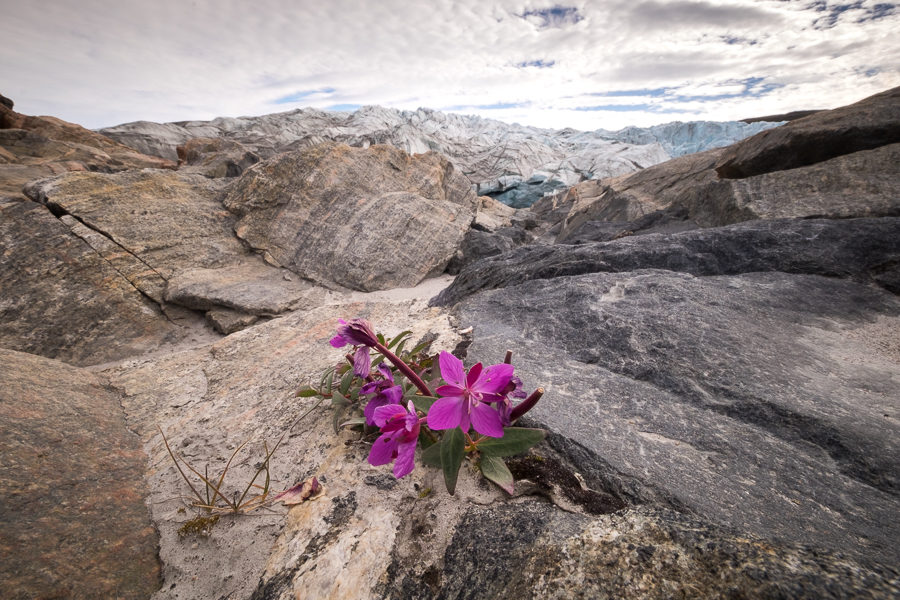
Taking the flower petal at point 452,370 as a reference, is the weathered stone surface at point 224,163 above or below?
above

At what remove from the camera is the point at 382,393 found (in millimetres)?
1410

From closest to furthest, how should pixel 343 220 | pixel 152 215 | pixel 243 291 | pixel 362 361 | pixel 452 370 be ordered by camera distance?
pixel 452 370, pixel 362 361, pixel 243 291, pixel 152 215, pixel 343 220

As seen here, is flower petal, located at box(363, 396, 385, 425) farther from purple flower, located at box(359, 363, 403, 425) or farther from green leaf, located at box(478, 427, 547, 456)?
green leaf, located at box(478, 427, 547, 456)

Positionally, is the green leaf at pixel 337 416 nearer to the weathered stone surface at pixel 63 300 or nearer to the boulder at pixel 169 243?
the boulder at pixel 169 243

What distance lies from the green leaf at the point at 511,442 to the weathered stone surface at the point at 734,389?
A: 253 millimetres

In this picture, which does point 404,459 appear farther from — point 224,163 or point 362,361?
point 224,163

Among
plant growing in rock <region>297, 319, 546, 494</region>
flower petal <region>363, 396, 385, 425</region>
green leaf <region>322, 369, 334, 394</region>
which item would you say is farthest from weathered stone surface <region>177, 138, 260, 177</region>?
plant growing in rock <region>297, 319, 546, 494</region>

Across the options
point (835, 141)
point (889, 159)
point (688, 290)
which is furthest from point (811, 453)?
point (835, 141)

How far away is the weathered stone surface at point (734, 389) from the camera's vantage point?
1025 mm

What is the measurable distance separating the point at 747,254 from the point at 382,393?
2.83 metres

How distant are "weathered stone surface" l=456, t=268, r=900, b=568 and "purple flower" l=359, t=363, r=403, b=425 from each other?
1.81ft

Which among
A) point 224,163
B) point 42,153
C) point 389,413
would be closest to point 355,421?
point 389,413

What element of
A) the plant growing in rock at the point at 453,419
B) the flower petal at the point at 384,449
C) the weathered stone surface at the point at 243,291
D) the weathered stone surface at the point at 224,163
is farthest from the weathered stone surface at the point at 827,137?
the weathered stone surface at the point at 224,163

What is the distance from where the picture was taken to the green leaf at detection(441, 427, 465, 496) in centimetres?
105
